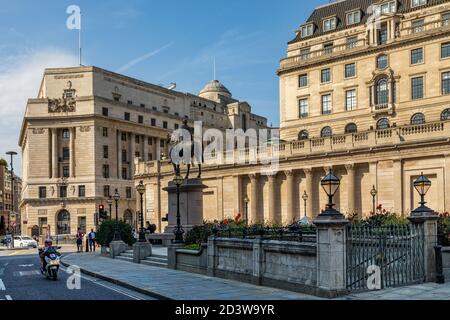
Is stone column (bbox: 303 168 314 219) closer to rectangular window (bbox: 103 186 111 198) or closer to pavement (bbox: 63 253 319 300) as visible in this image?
pavement (bbox: 63 253 319 300)

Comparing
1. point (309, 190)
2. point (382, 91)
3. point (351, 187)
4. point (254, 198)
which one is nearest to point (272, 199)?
point (254, 198)

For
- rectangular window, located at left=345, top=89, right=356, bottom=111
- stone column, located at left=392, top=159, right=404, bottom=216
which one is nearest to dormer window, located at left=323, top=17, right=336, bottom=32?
rectangular window, located at left=345, top=89, right=356, bottom=111

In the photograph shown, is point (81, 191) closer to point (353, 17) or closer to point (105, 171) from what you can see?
point (105, 171)

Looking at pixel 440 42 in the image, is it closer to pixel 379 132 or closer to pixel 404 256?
pixel 379 132

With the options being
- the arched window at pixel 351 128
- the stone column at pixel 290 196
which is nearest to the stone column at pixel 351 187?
A: the stone column at pixel 290 196

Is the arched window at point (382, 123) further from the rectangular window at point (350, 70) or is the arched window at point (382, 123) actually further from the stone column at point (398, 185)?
the stone column at point (398, 185)

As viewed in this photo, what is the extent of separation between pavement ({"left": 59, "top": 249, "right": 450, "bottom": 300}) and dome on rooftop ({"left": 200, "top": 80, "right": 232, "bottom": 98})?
104 metres

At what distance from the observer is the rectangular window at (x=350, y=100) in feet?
184

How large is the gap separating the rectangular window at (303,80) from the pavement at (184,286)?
1599 inches

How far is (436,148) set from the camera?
37875 millimetres
